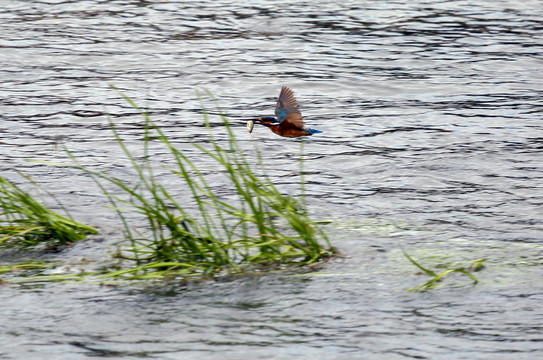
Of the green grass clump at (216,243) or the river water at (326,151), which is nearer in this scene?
the river water at (326,151)

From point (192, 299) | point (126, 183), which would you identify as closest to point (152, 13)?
point (126, 183)

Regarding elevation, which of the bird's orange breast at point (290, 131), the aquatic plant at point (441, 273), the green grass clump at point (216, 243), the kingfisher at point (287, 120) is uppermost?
the kingfisher at point (287, 120)

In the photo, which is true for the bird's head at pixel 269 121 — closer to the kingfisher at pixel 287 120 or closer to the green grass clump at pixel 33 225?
→ the kingfisher at pixel 287 120

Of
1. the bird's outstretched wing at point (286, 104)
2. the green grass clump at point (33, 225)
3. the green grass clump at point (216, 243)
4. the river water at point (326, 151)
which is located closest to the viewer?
the river water at point (326, 151)

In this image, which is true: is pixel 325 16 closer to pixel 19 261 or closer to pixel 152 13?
pixel 152 13

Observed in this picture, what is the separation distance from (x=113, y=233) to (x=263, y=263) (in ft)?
3.25

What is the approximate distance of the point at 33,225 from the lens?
5.16m

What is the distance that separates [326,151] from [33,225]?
2.57m

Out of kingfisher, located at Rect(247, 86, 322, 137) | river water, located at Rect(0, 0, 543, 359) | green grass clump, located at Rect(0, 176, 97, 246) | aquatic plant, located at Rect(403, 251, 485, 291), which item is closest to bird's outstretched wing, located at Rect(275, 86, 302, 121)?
kingfisher, located at Rect(247, 86, 322, 137)

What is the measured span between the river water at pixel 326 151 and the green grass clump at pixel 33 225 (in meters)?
0.12

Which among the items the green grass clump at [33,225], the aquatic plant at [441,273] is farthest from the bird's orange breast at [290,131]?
the green grass clump at [33,225]

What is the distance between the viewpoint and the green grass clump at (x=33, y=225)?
16.7 feet

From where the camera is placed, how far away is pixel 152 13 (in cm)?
1110

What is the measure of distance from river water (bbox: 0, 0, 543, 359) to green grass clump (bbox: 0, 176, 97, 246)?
12 centimetres
